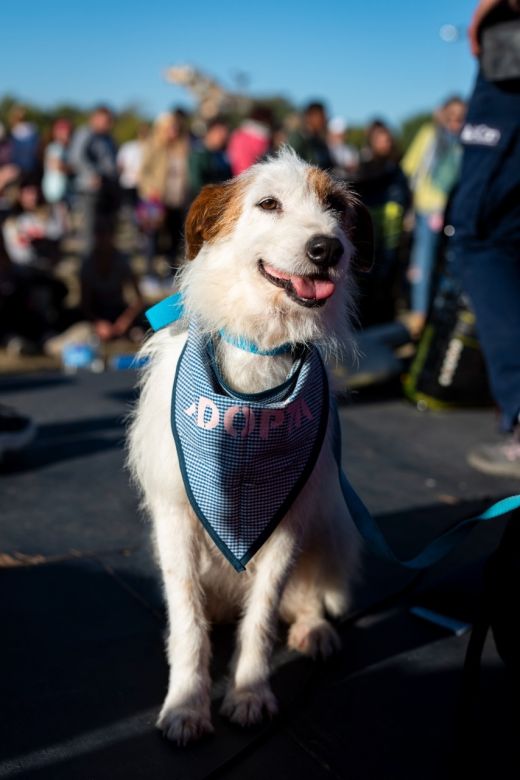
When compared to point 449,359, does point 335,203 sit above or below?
above

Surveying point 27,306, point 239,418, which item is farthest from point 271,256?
point 27,306

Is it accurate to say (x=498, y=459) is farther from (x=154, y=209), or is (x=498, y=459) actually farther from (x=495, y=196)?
(x=154, y=209)

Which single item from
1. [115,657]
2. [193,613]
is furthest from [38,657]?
[193,613]

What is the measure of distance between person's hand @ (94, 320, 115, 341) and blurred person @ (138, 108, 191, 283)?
282 cm

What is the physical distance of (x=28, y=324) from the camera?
861cm

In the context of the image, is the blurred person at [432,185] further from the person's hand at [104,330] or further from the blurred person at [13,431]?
the blurred person at [13,431]

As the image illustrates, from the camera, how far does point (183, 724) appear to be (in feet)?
6.98

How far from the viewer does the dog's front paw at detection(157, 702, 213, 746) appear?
6.95 ft

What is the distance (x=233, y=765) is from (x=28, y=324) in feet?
23.8

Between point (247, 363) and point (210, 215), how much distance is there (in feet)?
1.58

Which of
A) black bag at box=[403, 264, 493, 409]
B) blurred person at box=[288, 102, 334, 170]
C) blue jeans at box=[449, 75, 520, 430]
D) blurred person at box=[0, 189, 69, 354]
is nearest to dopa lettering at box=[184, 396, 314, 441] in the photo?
blue jeans at box=[449, 75, 520, 430]

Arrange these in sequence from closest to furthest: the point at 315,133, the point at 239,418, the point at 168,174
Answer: the point at 239,418 → the point at 315,133 → the point at 168,174

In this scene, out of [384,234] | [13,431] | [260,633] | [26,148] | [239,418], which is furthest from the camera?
[26,148]

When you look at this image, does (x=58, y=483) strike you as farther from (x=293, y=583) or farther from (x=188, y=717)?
(x=188, y=717)
